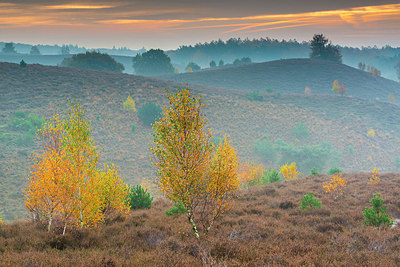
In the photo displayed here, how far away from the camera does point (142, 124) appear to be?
215 ft

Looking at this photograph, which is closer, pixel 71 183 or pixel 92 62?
pixel 71 183

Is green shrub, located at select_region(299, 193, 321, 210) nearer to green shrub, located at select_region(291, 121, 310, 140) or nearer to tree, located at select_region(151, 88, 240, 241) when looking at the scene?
tree, located at select_region(151, 88, 240, 241)

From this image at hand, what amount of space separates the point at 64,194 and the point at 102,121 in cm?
5331

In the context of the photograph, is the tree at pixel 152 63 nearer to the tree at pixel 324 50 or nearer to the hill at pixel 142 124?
the hill at pixel 142 124

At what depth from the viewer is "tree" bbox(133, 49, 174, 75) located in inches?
5349

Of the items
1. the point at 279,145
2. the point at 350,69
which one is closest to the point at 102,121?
Answer: the point at 279,145

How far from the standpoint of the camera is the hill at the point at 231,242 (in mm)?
7031

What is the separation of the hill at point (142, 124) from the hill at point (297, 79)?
2544 centimetres

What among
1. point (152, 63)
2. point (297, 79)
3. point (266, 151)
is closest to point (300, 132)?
point (266, 151)

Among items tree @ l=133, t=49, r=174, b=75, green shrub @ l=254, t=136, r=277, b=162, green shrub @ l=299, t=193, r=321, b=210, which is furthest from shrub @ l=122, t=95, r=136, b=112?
tree @ l=133, t=49, r=174, b=75

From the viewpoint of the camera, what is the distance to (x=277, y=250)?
7.96 m

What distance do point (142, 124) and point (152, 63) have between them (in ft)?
260

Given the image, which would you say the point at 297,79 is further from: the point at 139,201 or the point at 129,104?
the point at 139,201

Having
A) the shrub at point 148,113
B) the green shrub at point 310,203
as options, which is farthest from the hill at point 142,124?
the green shrub at point 310,203
